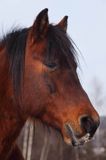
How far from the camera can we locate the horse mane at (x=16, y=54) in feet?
18.1

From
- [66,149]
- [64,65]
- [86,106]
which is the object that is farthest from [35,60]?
[66,149]

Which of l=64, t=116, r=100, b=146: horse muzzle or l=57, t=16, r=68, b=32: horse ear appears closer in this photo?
l=64, t=116, r=100, b=146: horse muzzle

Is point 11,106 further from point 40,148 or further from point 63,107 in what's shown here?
point 40,148

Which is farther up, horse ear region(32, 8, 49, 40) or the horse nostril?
horse ear region(32, 8, 49, 40)

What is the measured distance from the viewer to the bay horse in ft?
17.2

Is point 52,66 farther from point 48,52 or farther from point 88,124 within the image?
point 88,124

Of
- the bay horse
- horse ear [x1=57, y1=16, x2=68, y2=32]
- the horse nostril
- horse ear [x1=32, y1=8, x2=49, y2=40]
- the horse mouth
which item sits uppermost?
horse ear [x1=32, y1=8, x2=49, y2=40]

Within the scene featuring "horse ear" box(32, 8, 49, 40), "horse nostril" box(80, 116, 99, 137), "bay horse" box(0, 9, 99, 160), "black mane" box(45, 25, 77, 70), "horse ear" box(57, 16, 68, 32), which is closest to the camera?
"horse nostril" box(80, 116, 99, 137)

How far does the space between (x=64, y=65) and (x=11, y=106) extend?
727 millimetres

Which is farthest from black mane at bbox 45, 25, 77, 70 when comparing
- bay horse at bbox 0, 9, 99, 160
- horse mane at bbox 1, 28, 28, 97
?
horse mane at bbox 1, 28, 28, 97

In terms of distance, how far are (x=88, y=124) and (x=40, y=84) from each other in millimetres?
717

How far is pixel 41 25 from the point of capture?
18.3 feet

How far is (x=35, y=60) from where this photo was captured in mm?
5504

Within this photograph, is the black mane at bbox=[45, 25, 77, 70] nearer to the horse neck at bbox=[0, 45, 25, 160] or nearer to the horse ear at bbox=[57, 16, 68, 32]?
the horse ear at bbox=[57, 16, 68, 32]
